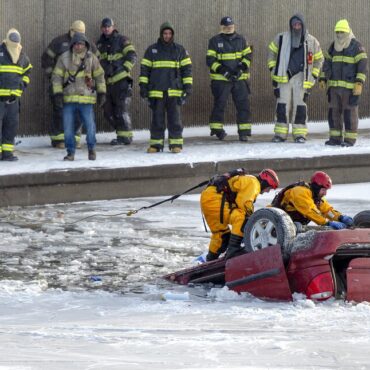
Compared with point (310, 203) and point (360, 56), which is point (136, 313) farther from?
point (360, 56)

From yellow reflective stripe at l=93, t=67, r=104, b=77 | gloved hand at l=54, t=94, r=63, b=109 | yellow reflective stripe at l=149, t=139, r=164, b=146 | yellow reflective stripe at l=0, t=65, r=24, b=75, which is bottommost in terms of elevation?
yellow reflective stripe at l=149, t=139, r=164, b=146

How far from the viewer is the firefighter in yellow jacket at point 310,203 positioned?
13.4 m

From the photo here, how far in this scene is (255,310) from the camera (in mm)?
11633

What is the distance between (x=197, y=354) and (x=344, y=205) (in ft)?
27.8

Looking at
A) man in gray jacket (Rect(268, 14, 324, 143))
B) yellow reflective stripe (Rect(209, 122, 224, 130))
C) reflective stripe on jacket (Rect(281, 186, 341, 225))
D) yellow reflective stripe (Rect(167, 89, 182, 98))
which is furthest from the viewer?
yellow reflective stripe (Rect(209, 122, 224, 130))

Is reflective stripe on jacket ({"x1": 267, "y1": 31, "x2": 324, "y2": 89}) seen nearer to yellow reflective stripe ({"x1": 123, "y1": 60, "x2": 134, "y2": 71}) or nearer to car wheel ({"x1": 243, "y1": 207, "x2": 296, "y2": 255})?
yellow reflective stripe ({"x1": 123, "y1": 60, "x2": 134, "y2": 71})

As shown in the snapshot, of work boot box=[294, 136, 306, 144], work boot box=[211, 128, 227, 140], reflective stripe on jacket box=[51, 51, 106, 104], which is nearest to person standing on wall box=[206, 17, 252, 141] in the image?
work boot box=[211, 128, 227, 140]

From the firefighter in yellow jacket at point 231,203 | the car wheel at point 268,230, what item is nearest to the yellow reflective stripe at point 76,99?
the firefighter in yellow jacket at point 231,203

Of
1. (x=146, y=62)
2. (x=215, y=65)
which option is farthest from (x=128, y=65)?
(x=215, y=65)

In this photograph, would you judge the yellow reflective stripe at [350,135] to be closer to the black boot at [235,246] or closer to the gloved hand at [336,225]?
the gloved hand at [336,225]

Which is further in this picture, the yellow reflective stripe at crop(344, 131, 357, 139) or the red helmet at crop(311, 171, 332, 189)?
the yellow reflective stripe at crop(344, 131, 357, 139)

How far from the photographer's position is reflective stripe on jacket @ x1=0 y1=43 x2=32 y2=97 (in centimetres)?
1836

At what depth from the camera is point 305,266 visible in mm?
11883

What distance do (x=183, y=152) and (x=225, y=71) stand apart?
5.50 feet
